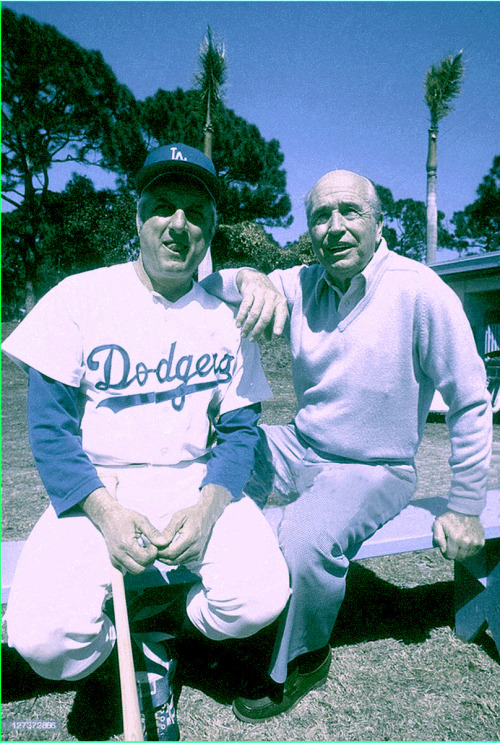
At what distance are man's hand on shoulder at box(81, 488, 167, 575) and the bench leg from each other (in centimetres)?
138

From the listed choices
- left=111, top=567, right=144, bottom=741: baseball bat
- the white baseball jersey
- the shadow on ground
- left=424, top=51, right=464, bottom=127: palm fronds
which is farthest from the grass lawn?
left=424, top=51, right=464, bottom=127: palm fronds

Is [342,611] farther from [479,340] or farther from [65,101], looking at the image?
[65,101]

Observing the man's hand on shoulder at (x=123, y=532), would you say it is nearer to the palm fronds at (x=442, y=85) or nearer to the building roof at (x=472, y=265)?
the building roof at (x=472, y=265)

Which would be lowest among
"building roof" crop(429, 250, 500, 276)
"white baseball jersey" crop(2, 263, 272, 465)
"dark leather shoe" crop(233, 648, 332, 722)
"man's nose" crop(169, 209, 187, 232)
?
"dark leather shoe" crop(233, 648, 332, 722)

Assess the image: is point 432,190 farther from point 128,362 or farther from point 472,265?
point 128,362

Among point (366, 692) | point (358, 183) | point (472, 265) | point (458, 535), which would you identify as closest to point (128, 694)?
point (366, 692)

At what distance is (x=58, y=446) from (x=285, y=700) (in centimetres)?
117

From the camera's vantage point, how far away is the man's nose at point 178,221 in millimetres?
1913

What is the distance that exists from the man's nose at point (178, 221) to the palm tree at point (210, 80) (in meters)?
11.0

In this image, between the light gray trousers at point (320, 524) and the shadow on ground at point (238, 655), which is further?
the shadow on ground at point (238, 655)

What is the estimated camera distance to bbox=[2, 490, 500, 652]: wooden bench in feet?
6.39

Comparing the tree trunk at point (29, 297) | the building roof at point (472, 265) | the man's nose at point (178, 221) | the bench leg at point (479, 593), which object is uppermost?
the tree trunk at point (29, 297)

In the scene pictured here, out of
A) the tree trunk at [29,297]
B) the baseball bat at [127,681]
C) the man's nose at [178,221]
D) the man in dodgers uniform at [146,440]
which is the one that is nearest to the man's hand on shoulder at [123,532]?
the man in dodgers uniform at [146,440]

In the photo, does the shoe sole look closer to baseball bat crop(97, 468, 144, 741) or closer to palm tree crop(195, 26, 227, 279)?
baseball bat crop(97, 468, 144, 741)
